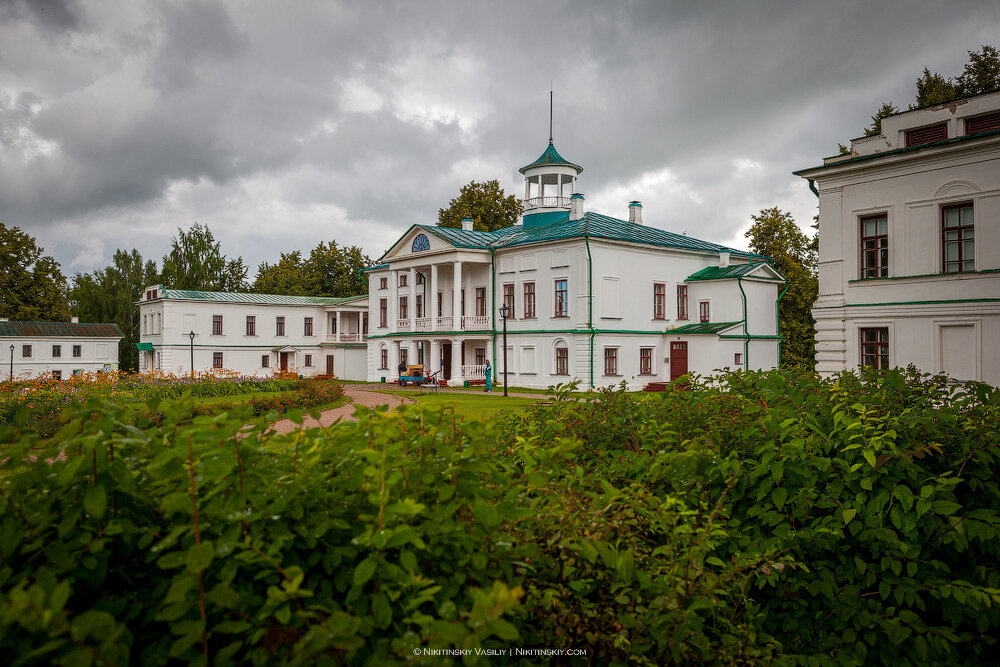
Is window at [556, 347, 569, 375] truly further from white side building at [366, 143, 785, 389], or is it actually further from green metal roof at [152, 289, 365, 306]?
green metal roof at [152, 289, 365, 306]

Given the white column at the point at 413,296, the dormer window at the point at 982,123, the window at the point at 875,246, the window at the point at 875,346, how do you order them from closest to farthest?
the dormer window at the point at 982,123 → the window at the point at 875,346 → the window at the point at 875,246 → the white column at the point at 413,296

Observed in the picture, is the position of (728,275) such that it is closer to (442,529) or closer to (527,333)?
(527,333)

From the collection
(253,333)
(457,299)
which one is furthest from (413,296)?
(253,333)

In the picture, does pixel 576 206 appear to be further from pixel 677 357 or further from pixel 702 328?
pixel 677 357

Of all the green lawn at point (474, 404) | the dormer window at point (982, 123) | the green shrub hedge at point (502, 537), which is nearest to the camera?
the green shrub hedge at point (502, 537)

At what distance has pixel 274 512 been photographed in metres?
1.85

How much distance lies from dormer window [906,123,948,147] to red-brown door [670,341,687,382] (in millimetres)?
15621

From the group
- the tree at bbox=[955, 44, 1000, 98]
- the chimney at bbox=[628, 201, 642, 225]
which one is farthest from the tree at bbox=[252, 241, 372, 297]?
the tree at bbox=[955, 44, 1000, 98]

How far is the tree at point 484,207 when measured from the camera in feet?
166

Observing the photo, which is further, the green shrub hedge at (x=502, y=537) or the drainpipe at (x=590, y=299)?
the drainpipe at (x=590, y=299)

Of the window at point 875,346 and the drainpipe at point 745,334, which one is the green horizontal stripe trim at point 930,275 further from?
the drainpipe at point 745,334

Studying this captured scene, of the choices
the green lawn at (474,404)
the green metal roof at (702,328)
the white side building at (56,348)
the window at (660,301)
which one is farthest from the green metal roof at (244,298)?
the green lawn at (474,404)

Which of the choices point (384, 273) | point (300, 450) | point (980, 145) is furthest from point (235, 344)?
point (300, 450)

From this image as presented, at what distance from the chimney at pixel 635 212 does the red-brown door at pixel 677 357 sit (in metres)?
10.3
